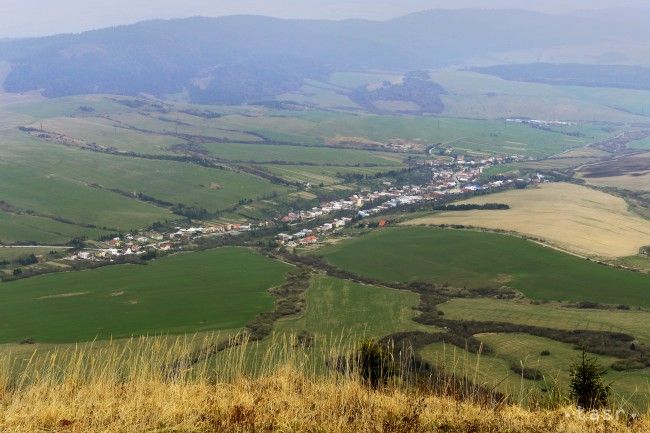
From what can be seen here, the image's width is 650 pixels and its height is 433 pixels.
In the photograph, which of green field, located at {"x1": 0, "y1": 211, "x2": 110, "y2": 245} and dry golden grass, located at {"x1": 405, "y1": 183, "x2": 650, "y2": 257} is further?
green field, located at {"x1": 0, "y1": 211, "x2": 110, "y2": 245}

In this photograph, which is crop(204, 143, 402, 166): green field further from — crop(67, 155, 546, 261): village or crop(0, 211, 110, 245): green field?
crop(0, 211, 110, 245): green field

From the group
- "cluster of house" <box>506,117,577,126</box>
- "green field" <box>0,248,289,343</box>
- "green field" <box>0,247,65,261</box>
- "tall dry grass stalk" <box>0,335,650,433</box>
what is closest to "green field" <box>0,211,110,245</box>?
"green field" <box>0,247,65,261</box>

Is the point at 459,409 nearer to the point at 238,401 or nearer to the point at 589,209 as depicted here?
the point at 238,401

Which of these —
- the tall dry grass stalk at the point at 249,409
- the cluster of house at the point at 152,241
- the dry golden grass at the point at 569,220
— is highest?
the tall dry grass stalk at the point at 249,409

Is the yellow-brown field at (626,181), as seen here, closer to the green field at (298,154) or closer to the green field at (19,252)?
the green field at (298,154)

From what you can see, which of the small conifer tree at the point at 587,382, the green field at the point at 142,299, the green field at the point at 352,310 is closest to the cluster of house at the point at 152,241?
the green field at the point at 142,299

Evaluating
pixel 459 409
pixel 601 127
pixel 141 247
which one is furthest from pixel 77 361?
pixel 601 127
